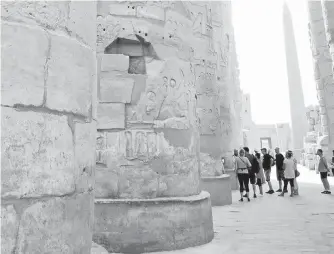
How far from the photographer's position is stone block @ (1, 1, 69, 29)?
131 centimetres

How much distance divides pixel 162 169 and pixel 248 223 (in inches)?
86.5

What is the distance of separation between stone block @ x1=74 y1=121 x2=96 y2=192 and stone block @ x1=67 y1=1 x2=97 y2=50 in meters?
0.45

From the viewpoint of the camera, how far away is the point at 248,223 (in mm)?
5188

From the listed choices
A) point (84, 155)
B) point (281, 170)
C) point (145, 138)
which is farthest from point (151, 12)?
point (281, 170)

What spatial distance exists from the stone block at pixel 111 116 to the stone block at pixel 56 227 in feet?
7.84

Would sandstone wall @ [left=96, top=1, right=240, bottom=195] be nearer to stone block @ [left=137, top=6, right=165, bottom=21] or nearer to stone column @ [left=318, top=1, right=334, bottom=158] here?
stone block @ [left=137, top=6, right=165, bottom=21]

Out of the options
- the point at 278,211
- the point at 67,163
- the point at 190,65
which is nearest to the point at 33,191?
the point at 67,163

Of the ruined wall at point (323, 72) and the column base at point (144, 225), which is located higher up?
the ruined wall at point (323, 72)

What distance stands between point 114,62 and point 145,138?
1.08 meters

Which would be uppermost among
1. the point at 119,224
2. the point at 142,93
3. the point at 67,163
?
the point at 142,93

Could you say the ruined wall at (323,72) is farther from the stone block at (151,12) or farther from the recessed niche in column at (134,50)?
the recessed niche in column at (134,50)

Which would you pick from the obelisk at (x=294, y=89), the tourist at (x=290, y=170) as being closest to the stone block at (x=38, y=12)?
the tourist at (x=290, y=170)

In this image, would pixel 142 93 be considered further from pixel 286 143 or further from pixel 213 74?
pixel 286 143

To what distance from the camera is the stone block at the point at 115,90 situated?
13.0 feet
